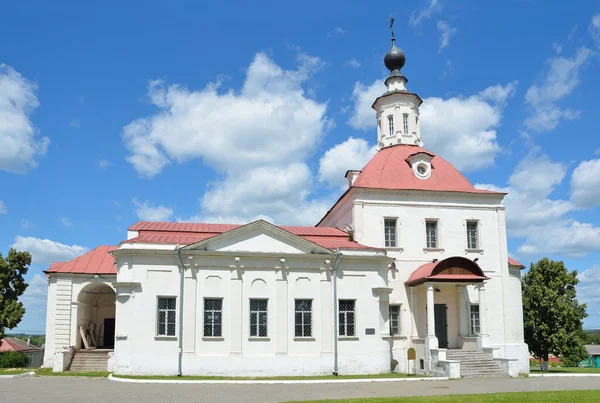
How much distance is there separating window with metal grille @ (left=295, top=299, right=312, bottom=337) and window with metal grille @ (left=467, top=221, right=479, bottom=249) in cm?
1004

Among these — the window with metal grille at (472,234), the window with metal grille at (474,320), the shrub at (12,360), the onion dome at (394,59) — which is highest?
the onion dome at (394,59)

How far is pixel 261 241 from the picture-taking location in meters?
25.5

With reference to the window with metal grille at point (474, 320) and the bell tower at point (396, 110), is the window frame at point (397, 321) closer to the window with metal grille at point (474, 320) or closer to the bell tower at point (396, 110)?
the window with metal grille at point (474, 320)

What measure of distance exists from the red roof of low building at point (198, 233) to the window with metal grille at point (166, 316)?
99.2 inches

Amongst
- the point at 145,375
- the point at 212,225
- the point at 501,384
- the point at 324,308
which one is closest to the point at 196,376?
the point at 145,375

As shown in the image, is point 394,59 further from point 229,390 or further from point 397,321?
point 229,390

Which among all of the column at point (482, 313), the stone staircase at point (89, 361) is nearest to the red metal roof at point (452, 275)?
the column at point (482, 313)

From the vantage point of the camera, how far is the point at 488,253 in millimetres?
30188

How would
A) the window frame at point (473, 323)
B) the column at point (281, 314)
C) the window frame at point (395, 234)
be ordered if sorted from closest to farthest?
1. the column at point (281, 314)
2. the window frame at point (473, 323)
3. the window frame at point (395, 234)

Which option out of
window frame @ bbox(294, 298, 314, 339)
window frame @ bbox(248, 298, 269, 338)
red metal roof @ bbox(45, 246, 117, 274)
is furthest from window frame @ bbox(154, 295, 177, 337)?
red metal roof @ bbox(45, 246, 117, 274)

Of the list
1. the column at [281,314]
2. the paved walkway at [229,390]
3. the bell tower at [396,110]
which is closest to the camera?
the paved walkway at [229,390]

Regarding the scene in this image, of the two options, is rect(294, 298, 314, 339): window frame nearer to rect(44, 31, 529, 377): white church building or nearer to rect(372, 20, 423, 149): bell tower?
rect(44, 31, 529, 377): white church building

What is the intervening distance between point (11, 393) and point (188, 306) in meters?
8.15

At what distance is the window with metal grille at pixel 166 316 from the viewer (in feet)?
79.3
